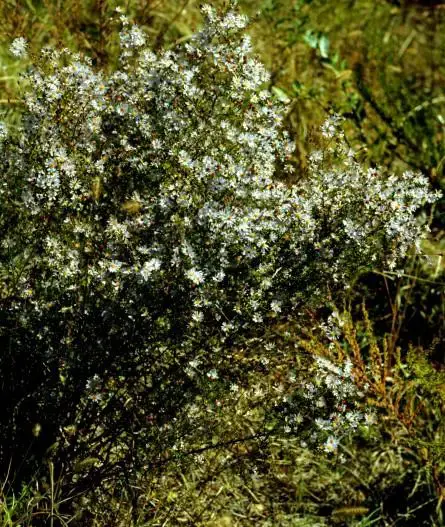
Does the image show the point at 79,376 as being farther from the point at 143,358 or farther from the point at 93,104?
the point at 93,104

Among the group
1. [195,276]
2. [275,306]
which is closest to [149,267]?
[195,276]

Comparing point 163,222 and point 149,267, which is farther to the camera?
point 163,222

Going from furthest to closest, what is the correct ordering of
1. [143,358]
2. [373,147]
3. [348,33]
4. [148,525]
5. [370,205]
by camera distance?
[348,33]
[373,147]
[148,525]
[143,358]
[370,205]

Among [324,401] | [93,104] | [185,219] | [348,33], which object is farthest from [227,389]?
[348,33]

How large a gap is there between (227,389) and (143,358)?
0.32 m

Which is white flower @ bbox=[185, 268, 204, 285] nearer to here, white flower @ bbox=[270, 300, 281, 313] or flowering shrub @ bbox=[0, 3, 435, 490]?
flowering shrub @ bbox=[0, 3, 435, 490]

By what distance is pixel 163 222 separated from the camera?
2.28 metres

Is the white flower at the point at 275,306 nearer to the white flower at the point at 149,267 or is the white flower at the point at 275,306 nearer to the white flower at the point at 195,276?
the white flower at the point at 195,276

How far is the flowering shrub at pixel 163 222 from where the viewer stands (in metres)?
2.26

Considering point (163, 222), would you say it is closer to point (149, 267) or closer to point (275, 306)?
point (149, 267)

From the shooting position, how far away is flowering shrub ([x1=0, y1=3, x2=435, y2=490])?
226 centimetres

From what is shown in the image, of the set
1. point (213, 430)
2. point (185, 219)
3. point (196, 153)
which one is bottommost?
point (213, 430)

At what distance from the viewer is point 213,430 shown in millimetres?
2572

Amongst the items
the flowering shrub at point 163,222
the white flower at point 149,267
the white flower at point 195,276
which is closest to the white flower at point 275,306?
the flowering shrub at point 163,222
